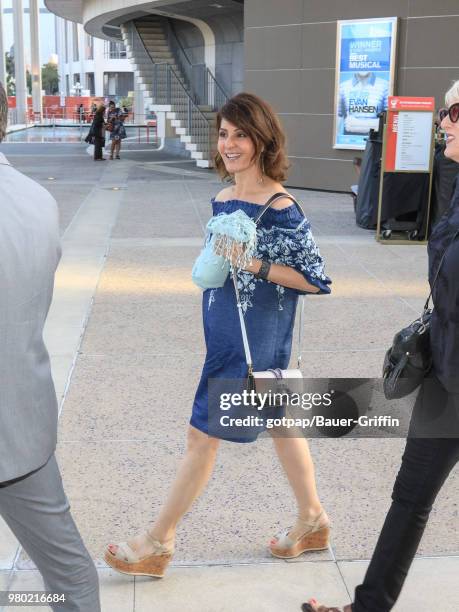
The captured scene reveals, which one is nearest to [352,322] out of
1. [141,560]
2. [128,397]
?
[128,397]

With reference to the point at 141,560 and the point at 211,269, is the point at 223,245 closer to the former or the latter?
the point at 211,269

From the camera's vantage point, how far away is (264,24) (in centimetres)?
1700

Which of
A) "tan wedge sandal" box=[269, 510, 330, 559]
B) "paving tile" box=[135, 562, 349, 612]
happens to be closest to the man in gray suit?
"paving tile" box=[135, 562, 349, 612]

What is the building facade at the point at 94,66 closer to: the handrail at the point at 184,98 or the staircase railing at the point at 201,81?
the staircase railing at the point at 201,81

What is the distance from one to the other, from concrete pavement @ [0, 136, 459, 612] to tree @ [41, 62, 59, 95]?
131994 mm

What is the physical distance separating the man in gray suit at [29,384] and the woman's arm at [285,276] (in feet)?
3.17

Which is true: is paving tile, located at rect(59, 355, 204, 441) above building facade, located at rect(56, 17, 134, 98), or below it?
below

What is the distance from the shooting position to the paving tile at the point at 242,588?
10.0 ft

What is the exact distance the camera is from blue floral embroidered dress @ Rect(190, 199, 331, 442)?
10.0ft

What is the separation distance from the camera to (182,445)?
4504 millimetres

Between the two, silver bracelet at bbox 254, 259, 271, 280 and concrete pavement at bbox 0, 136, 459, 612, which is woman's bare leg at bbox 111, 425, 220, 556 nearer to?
concrete pavement at bbox 0, 136, 459, 612

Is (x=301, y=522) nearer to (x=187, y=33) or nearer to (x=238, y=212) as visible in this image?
(x=238, y=212)

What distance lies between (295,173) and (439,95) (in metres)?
3.52

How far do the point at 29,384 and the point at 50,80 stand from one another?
460 feet
